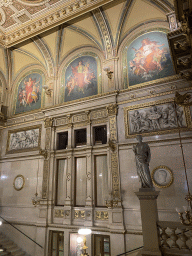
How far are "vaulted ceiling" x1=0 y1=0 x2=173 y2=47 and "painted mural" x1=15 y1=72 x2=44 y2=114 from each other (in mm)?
2697

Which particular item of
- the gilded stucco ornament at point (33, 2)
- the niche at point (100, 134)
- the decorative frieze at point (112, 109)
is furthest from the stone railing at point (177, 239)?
the gilded stucco ornament at point (33, 2)

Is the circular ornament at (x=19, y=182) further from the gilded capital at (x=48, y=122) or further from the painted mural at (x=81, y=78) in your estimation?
the painted mural at (x=81, y=78)

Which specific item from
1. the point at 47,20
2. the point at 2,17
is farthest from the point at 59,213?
the point at 2,17

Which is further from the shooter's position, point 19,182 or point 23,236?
point 19,182

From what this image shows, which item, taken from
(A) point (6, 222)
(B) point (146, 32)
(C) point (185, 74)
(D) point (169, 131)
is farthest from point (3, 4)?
(A) point (6, 222)

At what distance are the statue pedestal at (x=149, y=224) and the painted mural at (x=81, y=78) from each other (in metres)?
7.08

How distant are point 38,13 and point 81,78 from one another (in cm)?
411

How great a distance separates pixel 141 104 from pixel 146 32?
416cm

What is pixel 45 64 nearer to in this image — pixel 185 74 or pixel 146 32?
pixel 146 32

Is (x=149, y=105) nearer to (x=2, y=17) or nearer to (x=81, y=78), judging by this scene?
(x=81, y=78)

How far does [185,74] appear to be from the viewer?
8016 mm

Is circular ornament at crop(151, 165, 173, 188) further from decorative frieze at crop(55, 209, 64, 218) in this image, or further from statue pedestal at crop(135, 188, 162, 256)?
decorative frieze at crop(55, 209, 64, 218)

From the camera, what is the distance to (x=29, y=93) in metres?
13.6

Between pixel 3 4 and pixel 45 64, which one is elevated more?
pixel 3 4
